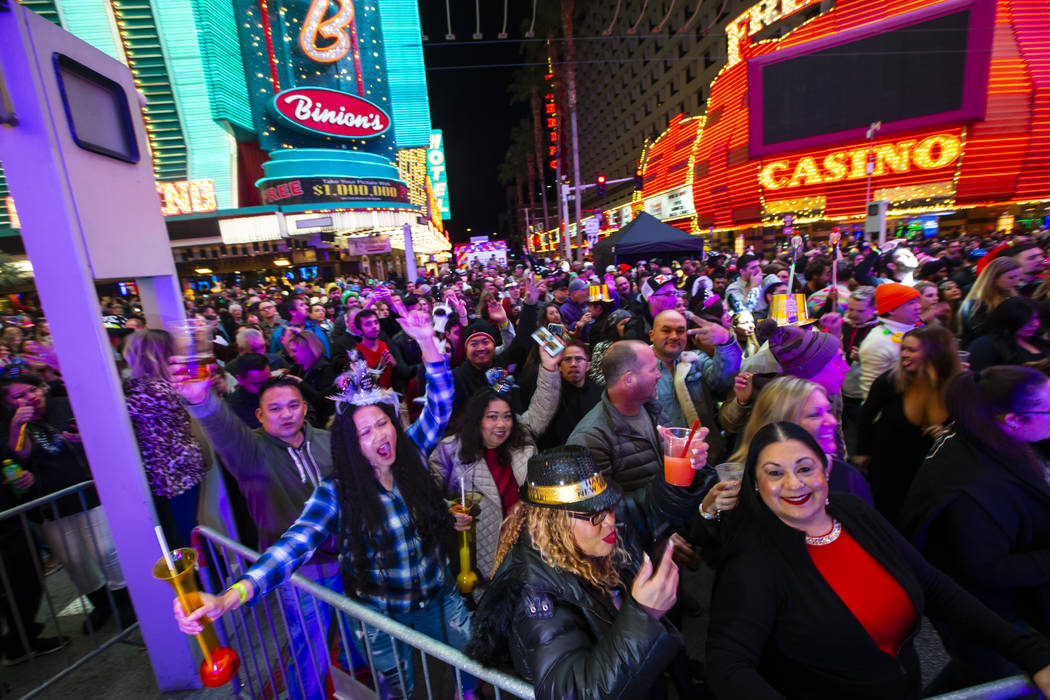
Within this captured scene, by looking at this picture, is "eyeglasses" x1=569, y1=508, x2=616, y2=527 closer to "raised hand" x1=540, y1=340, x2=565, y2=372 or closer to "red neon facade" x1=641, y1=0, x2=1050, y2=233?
"raised hand" x1=540, y1=340, x2=565, y2=372

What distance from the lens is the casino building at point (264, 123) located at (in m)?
24.2

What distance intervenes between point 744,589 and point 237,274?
36.0 meters

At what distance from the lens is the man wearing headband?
1294mm

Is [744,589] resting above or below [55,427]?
below

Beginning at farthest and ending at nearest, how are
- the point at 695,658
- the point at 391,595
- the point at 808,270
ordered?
the point at 808,270, the point at 695,658, the point at 391,595

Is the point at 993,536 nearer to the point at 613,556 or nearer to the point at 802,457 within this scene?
the point at 802,457

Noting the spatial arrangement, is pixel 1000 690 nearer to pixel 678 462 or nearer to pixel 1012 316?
pixel 678 462

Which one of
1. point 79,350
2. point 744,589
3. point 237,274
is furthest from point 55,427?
point 237,274

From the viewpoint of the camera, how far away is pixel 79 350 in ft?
7.63

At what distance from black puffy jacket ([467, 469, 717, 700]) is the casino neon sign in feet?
73.9

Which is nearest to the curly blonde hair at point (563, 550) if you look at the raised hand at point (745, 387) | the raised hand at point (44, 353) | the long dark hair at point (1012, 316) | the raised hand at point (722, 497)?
the raised hand at point (722, 497)

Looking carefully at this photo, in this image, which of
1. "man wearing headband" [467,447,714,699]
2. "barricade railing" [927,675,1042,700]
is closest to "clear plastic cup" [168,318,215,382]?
"man wearing headband" [467,447,714,699]

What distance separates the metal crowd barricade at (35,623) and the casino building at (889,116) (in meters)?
19.8

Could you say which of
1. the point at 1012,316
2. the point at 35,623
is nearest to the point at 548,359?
the point at 1012,316
